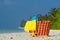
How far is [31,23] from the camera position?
16828 millimetres

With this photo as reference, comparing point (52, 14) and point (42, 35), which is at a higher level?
point (52, 14)

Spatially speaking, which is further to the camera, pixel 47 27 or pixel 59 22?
pixel 59 22

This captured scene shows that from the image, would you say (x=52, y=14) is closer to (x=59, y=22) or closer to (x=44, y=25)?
(x=59, y=22)

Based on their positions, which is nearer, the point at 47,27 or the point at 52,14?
the point at 47,27

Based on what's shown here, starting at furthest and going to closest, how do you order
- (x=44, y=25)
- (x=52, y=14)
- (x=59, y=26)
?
(x=52, y=14)
(x=59, y=26)
(x=44, y=25)

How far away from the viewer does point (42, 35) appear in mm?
15930

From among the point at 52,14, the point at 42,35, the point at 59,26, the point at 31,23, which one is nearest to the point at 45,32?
the point at 42,35

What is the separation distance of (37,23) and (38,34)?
2.37 feet

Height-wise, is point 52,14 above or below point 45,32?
above

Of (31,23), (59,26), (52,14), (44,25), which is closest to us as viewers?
(44,25)

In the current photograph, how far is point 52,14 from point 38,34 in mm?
42715

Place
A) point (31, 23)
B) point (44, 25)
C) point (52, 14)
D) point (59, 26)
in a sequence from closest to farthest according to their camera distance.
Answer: point (44, 25), point (31, 23), point (59, 26), point (52, 14)

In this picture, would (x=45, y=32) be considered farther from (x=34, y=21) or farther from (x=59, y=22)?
(x=59, y=22)

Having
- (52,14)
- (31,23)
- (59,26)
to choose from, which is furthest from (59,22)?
(31,23)
